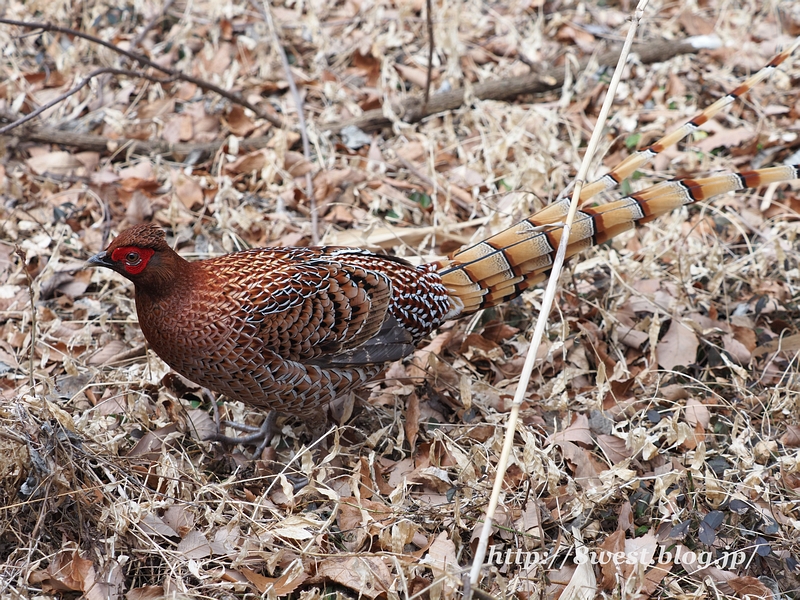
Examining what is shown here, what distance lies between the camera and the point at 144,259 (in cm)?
337

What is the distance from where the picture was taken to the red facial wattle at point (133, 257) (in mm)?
3342

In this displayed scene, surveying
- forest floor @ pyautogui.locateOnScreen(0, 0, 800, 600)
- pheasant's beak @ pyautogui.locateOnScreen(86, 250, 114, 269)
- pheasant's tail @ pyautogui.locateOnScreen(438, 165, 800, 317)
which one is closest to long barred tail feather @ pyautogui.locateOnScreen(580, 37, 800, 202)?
pheasant's tail @ pyautogui.locateOnScreen(438, 165, 800, 317)

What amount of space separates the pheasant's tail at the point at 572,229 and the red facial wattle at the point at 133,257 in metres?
1.46

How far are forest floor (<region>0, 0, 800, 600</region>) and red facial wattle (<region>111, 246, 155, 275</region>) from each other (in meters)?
0.62

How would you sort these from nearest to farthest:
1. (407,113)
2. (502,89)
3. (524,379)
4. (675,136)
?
(524,379)
(675,136)
(407,113)
(502,89)

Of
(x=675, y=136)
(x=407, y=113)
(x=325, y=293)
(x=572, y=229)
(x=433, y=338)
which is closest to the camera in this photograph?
(x=675, y=136)

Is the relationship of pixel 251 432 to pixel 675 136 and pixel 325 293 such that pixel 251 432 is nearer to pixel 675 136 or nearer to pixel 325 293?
pixel 325 293

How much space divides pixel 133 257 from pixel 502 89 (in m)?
3.56

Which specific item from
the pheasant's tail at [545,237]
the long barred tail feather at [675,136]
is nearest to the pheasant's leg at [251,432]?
the pheasant's tail at [545,237]

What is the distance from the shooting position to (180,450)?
3.85 meters

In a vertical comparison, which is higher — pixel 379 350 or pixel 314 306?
pixel 314 306

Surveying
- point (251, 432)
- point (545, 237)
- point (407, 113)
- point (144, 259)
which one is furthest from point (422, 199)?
point (144, 259)

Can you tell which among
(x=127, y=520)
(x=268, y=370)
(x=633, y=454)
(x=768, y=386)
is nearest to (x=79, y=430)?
(x=127, y=520)

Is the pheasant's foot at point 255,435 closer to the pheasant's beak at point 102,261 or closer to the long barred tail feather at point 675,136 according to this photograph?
the pheasant's beak at point 102,261
